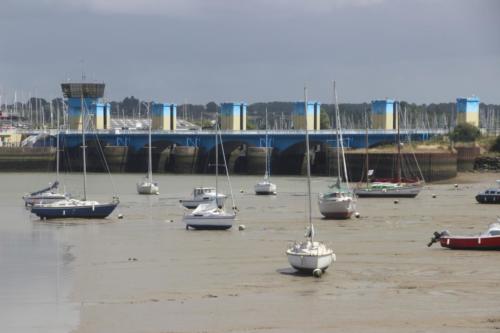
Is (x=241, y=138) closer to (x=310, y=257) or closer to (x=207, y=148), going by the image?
(x=207, y=148)

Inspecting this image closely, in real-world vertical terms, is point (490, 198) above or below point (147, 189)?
above

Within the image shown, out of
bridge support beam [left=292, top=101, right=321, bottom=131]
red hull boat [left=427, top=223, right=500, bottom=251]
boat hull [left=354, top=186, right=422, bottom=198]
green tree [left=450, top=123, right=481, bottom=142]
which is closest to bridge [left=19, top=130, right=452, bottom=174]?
green tree [left=450, top=123, right=481, bottom=142]

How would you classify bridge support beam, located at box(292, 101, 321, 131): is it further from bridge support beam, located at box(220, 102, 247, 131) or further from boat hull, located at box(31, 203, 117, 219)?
boat hull, located at box(31, 203, 117, 219)

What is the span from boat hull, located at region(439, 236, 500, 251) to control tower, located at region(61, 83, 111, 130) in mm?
131896

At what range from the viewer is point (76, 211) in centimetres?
6406

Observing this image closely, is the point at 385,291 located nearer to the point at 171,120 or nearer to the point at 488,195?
the point at 488,195

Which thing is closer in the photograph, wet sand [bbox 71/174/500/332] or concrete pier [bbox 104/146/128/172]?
wet sand [bbox 71/174/500/332]

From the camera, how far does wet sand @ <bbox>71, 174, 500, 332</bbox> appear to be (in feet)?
97.7

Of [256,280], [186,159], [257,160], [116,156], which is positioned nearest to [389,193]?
[256,280]

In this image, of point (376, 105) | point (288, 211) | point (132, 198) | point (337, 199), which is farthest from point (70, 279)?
point (376, 105)

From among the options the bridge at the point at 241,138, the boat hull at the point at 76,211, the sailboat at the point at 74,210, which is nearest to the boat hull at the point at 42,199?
the sailboat at the point at 74,210

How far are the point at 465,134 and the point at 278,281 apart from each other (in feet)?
336

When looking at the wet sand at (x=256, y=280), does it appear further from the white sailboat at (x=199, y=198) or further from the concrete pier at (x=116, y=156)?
the concrete pier at (x=116, y=156)

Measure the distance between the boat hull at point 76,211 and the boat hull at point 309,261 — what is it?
28269mm
